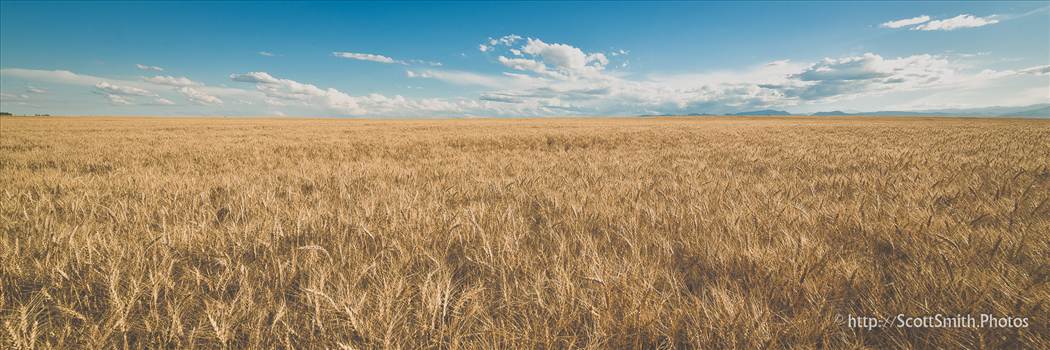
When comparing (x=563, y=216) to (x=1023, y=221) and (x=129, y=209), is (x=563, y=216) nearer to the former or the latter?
(x=1023, y=221)

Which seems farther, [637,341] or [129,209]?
[129,209]

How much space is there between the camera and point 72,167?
514 centimetres

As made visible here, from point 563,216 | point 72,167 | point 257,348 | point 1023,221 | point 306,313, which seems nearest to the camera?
point 257,348

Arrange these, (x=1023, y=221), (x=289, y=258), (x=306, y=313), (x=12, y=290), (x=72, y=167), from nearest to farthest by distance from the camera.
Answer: (x=306, y=313), (x=12, y=290), (x=289, y=258), (x=1023, y=221), (x=72, y=167)

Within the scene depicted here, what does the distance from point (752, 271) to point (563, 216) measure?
110 centimetres

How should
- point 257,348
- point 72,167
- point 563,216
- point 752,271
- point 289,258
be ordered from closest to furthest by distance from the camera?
point 257,348
point 752,271
point 289,258
point 563,216
point 72,167

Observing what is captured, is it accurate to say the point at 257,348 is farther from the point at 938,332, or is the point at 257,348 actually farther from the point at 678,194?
the point at 678,194

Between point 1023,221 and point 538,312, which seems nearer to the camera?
point 538,312

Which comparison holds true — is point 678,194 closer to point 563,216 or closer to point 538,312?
point 563,216

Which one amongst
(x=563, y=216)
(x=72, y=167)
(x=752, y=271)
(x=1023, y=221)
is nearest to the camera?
(x=752, y=271)

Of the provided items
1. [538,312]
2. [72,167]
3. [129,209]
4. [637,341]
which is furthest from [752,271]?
[72,167]

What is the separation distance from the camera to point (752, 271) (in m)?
1.50

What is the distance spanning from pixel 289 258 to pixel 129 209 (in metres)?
1.79

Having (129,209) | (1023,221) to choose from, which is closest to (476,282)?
(129,209)
